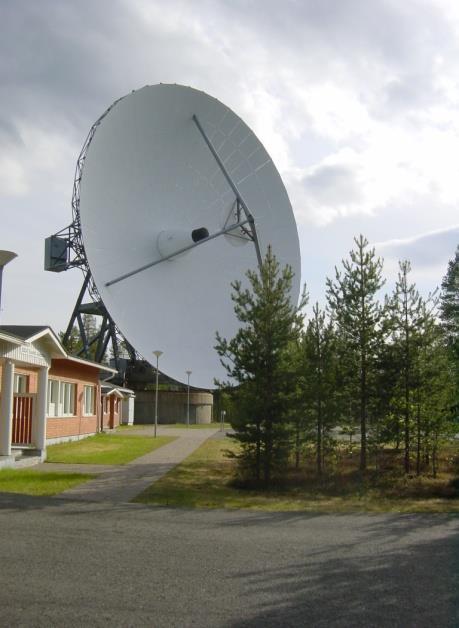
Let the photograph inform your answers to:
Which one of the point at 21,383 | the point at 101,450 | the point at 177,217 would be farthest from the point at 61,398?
the point at 177,217

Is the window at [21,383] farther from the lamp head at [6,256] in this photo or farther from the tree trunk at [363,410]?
the tree trunk at [363,410]

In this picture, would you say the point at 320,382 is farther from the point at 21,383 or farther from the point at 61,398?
the point at 61,398

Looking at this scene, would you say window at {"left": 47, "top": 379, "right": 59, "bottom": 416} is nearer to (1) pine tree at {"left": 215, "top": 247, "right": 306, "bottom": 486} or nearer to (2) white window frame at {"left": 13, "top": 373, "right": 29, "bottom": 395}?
(2) white window frame at {"left": 13, "top": 373, "right": 29, "bottom": 395}

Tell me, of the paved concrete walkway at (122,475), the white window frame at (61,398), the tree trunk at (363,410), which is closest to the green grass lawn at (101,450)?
the paved concrete walkway at (122,475)

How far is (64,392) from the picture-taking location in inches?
1058

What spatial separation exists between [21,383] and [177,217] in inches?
331

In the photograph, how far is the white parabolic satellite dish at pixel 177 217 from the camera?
22172 mm

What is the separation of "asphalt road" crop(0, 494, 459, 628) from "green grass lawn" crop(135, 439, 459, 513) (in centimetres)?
152

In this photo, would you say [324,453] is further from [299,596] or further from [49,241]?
[49,241]

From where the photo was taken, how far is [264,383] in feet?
50.9

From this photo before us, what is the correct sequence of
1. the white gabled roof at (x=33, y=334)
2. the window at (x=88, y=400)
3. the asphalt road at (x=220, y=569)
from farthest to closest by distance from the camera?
the window at (x=88, y=400), the white gabled roof at (x=33, y=334), the asphalt road at (x=220, y=569)

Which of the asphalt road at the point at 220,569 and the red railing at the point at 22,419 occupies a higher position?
the red railing at the point at 22,419

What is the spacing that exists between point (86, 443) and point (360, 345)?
1379cm

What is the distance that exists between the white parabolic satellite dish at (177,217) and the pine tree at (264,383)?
7401 millimetres
